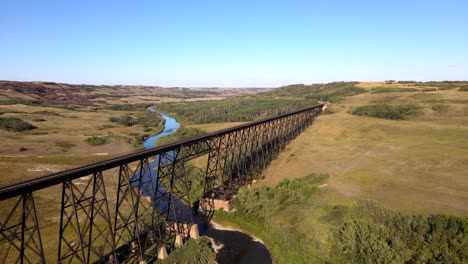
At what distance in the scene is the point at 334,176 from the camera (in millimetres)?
37719

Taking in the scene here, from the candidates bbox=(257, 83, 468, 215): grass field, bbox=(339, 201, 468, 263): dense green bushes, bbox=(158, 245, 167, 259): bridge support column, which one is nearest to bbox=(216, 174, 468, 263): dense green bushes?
bbox=(339, 201, 468, 263): dense green bushes

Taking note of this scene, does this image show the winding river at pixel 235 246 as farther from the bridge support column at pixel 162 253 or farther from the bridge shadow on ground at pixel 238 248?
the bridge support column at pixel 162 253

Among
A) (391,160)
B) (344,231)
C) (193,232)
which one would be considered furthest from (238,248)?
(391,160)

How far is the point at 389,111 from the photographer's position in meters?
83.1

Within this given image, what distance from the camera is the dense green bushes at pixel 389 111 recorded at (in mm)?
80125

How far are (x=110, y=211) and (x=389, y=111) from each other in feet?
254

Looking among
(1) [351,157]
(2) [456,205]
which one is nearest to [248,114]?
(1) [351,157]

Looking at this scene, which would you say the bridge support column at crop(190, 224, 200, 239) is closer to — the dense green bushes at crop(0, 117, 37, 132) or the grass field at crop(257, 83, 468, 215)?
the grass field at crop(257, 83, 468, 215)

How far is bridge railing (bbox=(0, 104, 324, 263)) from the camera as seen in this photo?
1659 cm

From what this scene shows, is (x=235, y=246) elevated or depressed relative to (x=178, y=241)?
depressed

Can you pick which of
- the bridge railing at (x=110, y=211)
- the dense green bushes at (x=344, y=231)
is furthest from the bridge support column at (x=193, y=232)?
the dense green bushes at (x=344, y=231)

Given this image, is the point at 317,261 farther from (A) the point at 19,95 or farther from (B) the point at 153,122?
(A) the point at 19,95

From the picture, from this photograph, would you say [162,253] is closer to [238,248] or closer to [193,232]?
[193,232]

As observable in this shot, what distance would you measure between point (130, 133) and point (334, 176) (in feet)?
207
